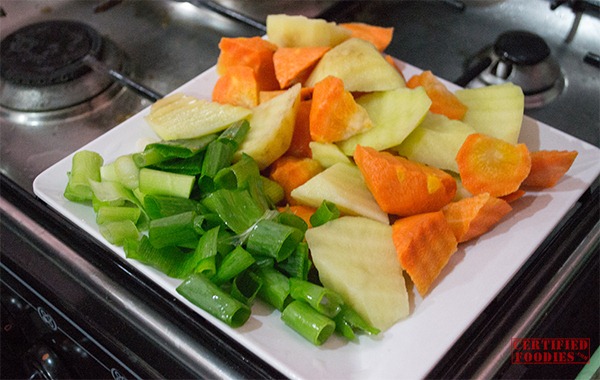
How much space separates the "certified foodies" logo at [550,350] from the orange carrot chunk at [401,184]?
0.22 meters

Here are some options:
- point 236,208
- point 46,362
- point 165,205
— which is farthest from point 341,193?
point 46,362

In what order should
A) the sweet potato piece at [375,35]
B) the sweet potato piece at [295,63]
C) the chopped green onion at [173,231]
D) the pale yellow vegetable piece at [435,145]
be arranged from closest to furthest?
the chopped green onion at [173,231], the pale yellow vegetable piece at [435,145], the sweet potato piece at [295,63], the sweet potato piece at [375,35]

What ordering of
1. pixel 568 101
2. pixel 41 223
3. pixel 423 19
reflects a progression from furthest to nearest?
pixel 423 19 → pixel 568 101 → pixel 41 223

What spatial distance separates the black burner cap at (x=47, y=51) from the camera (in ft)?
4.17

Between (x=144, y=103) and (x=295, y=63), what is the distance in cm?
36

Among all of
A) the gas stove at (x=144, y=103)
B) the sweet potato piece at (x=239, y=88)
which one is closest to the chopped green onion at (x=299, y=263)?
the gas stove at (x=144, y=103)

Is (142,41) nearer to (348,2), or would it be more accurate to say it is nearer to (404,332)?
(348,2)

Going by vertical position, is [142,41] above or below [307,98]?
below

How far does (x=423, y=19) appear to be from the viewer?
1485mm

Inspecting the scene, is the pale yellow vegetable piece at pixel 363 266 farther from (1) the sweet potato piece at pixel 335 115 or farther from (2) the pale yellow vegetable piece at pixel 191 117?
(2) the pale yellow vegetable piece at pixel 191 117

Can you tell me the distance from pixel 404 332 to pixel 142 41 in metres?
0.97

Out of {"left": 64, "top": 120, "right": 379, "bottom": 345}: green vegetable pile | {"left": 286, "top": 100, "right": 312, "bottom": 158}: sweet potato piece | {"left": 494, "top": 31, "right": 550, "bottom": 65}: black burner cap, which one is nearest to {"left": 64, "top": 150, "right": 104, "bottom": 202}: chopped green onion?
{"left": 64, "top": 120, "right": 379, "bottom": 345}: green vegetable pile

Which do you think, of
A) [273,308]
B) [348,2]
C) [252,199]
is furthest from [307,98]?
[348,2]

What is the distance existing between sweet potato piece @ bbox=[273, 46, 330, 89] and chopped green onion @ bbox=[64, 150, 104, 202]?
1.09 ft
